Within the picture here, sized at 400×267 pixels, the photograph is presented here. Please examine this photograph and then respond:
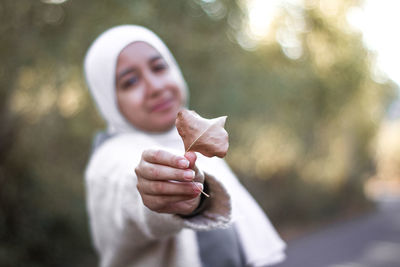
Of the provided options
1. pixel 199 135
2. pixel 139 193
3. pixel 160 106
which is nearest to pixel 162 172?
pixel 199 135

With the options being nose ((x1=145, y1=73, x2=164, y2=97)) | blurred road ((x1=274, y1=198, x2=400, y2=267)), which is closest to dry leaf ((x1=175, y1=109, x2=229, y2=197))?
nose ((x1=145, y1=73, x2=164, y2=97))

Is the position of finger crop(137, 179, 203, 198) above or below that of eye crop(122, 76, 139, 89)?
below

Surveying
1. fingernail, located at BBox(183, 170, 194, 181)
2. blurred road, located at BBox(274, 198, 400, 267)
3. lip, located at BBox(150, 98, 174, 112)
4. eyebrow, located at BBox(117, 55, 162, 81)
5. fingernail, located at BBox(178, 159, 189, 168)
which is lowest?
fingernail, located at BBox(183, 170, 194, 181)

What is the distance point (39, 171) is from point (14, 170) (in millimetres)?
332

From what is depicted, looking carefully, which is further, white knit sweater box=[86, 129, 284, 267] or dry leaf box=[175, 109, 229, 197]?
white knit sweater box=[86, 129, 284, 267]

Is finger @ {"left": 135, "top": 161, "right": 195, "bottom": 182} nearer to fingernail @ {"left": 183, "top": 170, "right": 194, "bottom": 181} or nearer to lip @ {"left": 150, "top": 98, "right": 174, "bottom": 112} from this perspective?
Answer: fingernail @ {"left": 183, "top": 170, "right": 194, "bottom": 181}

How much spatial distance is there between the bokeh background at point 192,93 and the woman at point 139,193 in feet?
5.46

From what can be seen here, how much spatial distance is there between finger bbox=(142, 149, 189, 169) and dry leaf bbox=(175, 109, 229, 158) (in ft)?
0.14

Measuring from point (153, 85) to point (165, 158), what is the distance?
699mm

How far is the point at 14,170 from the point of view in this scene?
15.6 ft

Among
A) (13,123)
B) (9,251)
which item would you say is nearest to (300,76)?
(13,123)

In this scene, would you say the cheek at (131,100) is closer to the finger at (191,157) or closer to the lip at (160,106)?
the lip at (160,106)

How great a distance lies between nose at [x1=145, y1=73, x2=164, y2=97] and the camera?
151 cm

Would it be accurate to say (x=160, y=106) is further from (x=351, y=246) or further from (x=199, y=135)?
(x=351, y=246)
